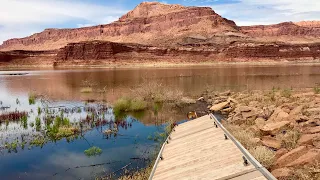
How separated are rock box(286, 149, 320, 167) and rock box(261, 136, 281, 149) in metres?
2.08

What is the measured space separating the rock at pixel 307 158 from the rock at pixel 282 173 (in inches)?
10.1

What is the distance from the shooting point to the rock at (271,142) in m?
8.92

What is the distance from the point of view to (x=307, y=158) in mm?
6609

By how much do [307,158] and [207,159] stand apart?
2.03 metres

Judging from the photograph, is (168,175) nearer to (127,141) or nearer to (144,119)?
(127,141)

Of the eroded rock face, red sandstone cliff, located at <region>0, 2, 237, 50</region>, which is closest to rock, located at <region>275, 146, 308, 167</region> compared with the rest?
red sandstone cliff, located at <region>0, 2, 237, 50</region>

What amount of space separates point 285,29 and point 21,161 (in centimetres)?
17624

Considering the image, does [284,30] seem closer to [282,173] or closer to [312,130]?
[312,130]

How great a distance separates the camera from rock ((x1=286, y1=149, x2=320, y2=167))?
6.55m

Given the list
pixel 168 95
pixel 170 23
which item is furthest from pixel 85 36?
pixel 168 95

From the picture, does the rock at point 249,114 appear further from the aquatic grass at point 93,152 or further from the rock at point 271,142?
the aquatic grass at point 93,152

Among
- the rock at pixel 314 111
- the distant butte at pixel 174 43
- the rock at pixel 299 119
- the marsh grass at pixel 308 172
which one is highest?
the distant butte at pixel 174 43

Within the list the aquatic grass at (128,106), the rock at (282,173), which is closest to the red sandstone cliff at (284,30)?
the aquatic grass at (128,106)

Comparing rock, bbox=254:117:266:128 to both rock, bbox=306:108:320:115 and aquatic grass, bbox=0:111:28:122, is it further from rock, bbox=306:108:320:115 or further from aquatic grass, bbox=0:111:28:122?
aquatic grass, bbox=0:111:28:122
